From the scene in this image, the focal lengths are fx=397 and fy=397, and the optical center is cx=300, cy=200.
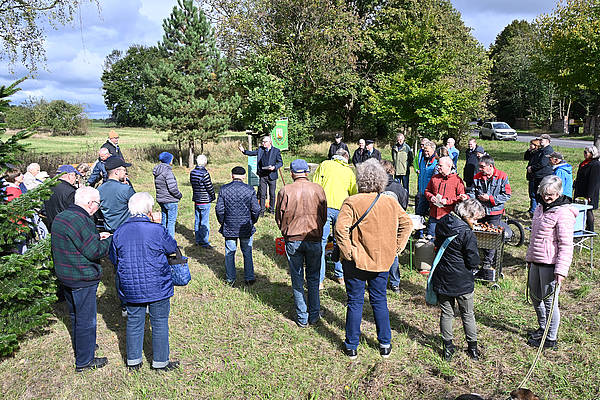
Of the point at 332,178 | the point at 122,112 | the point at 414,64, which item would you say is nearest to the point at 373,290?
the point at 332,178

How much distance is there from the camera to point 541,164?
8.98 metres

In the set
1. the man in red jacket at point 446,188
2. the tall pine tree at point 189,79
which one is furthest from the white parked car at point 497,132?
the man in red jacket at point 446,188

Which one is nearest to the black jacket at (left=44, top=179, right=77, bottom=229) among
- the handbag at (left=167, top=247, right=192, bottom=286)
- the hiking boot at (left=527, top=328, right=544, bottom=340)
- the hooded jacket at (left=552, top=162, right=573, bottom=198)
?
the handbag at (left=167, top=247, right=192, bottom=286)

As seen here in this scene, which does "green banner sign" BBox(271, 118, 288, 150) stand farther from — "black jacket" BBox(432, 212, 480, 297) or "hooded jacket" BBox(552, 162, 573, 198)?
"black jacket" BBox(432, 212, 480, 297)

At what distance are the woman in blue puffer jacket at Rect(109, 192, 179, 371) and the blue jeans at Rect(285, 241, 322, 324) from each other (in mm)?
1489

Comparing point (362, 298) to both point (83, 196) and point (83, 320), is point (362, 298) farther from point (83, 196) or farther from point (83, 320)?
point (83, 196)

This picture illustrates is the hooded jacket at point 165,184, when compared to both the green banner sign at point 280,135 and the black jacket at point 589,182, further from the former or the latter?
the black jacket at point 589,182

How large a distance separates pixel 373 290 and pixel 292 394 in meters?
1.27

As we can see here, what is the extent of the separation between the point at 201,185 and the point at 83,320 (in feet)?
12.4

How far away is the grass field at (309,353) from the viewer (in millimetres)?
3842

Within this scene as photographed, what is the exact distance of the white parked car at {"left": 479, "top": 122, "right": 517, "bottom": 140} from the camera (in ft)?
101

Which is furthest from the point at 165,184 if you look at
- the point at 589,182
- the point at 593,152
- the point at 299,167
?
the point at 593,152

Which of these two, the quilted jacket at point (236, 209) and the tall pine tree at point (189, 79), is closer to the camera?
the quilted jacket at point (236, 209)

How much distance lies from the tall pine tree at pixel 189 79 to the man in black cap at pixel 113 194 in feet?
44.1
